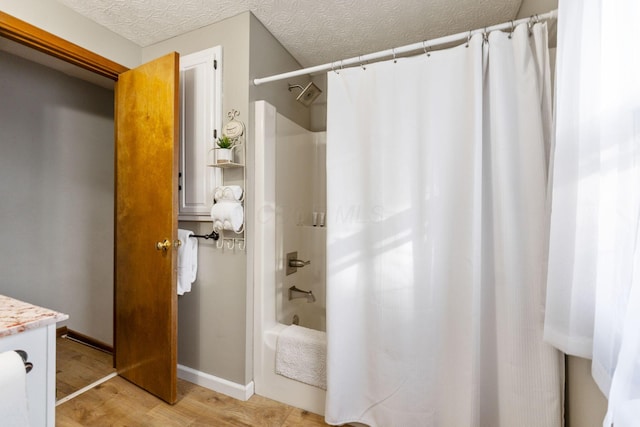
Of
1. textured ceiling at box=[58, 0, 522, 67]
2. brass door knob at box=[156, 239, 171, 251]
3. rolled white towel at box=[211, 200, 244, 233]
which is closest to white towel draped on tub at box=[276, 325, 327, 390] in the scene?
rolled white towel at box=[211, 200, 244, 233]

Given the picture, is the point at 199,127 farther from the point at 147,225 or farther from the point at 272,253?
the point at 272,253

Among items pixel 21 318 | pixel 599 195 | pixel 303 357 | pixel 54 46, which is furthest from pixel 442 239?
pixel 54 46

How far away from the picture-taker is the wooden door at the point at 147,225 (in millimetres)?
1680

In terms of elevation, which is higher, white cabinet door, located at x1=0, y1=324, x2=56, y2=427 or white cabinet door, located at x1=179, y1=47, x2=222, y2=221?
white cabinet door, located at x1=179, y1=47, x2=222, y2=221

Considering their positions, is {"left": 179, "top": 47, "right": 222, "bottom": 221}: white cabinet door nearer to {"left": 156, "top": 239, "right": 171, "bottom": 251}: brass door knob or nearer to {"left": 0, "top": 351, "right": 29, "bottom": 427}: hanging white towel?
{"left": 156, "top": 239, "right": 171, "bottom": 251}: brass door knob

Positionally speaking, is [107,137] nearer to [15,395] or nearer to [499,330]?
[15,395]

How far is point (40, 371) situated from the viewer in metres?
0.94

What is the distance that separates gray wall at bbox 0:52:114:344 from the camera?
2.31 metres

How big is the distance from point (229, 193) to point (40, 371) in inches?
42.0

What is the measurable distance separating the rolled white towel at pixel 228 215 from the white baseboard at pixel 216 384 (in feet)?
3.27

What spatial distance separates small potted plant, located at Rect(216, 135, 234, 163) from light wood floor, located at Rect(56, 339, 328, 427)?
4.86 feet

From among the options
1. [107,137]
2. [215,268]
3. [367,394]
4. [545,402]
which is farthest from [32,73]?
[545,402]

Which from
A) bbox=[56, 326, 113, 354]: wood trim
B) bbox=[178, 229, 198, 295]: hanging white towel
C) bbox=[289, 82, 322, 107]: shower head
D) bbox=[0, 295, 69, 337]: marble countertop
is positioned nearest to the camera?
bbox=[0, 295, 69, 337]: marble countertop

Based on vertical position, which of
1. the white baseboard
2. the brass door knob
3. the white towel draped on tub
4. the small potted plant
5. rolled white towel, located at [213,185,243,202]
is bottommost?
the white baseboard
